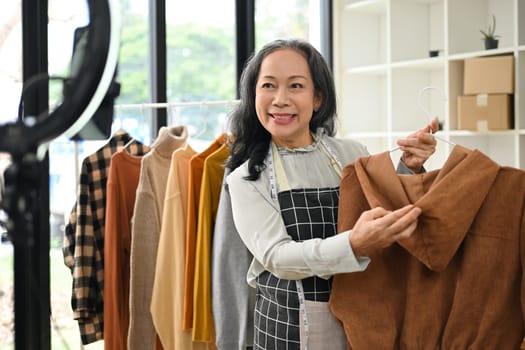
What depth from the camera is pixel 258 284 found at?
68.1 inches

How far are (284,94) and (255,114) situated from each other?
5.6 inches

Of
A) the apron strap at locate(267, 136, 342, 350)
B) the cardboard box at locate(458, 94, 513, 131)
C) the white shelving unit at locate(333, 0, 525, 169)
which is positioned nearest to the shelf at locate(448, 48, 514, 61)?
the white shelving unit at locate(333, 0, 525, 169)

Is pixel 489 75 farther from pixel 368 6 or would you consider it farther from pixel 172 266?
pixel 172 266

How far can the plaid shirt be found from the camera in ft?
7.11

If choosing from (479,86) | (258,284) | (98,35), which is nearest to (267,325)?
(258,284)

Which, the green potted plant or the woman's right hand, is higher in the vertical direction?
the green potted plant

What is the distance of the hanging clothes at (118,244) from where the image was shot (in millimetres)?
2156

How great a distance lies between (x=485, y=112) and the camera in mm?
2885

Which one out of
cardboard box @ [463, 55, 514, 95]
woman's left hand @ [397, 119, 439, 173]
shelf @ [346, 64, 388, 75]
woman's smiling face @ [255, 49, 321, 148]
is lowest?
woman's left hand @ [397, 119, 439, 173]

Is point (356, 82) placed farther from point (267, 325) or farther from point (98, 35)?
point (98, 35)

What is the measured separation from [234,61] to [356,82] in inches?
32.6

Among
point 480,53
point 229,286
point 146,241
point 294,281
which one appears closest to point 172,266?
point 146,241

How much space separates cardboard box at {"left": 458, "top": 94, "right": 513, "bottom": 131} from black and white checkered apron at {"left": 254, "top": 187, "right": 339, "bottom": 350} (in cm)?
144

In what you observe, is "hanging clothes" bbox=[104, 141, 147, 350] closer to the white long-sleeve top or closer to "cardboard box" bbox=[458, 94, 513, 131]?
the white long-sleeve top
